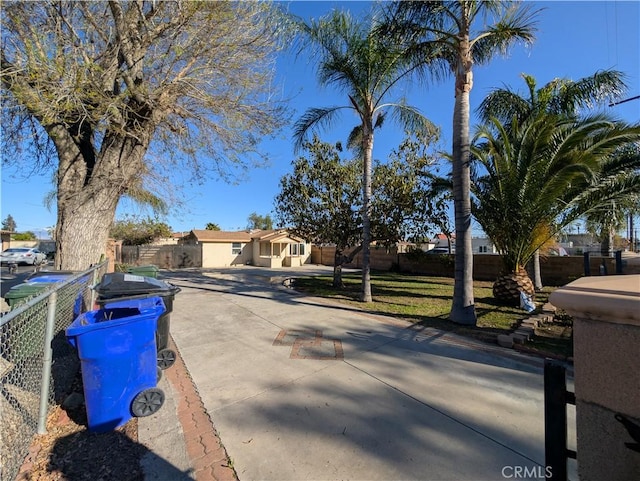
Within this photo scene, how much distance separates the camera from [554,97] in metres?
10.6

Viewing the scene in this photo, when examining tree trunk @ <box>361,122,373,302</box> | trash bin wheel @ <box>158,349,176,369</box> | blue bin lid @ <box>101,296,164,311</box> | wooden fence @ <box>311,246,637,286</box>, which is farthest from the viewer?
wooden fence @ <box>311,246,637,286</box>

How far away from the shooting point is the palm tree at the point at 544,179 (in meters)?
7.80

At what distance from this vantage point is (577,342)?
1.33 meters

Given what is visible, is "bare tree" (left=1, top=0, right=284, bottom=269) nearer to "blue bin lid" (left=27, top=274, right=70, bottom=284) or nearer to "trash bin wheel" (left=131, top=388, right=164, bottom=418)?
"blue bin lid" (left=27, top=274, right=70, bottom=284)

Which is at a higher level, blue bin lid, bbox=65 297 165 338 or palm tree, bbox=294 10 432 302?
palm tree, bbox=294 10 432 302

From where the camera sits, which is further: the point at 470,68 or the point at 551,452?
the point at 470,68

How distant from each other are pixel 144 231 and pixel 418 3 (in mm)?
28996

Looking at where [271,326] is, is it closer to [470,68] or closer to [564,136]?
[470,68]

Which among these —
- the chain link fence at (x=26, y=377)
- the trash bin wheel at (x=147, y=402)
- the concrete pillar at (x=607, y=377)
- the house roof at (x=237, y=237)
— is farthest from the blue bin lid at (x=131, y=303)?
the house roof at (x=237, y=237)

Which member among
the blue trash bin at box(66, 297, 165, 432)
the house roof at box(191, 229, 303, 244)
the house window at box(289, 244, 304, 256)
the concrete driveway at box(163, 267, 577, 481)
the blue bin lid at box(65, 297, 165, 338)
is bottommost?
the concrete driveway at box(163, 267, 577, 481)

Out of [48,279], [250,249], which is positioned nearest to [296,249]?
[250,249]

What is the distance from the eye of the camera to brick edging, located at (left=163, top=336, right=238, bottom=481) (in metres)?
2.42

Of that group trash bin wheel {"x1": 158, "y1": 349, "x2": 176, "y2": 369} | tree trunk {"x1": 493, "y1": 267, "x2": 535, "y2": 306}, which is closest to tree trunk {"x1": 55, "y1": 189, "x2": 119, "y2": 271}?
trash bin wheel {"x1": 158, "y1": 349, "x2": 176, "y2": 369}

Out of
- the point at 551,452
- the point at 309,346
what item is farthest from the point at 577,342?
→ the point at 309,346
